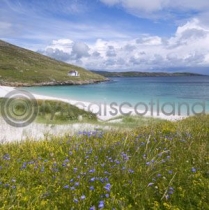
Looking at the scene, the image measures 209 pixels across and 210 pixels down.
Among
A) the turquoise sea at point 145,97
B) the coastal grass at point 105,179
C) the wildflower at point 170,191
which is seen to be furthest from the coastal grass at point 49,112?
the wildflower at point 170,191

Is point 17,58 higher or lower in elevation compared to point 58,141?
higher

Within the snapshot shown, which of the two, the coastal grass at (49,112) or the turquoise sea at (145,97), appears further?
the turquoise sea at (145,97)

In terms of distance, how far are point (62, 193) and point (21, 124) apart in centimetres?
1728

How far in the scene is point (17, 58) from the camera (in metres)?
186

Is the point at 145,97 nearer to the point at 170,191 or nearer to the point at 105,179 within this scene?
the point at 105,179

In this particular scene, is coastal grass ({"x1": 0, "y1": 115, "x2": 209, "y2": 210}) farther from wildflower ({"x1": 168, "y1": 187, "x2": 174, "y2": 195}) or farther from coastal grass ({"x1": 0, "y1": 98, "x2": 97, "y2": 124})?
coastal grass ({"x1": 0, "y1": 98, "x2": 97, "y2": 124})

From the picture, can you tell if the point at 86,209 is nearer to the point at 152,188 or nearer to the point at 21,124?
the point at 152,188

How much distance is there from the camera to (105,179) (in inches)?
205

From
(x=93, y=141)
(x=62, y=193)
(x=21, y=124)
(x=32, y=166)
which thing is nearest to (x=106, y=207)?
(x=62, y=193)

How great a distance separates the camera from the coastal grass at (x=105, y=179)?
181 inches

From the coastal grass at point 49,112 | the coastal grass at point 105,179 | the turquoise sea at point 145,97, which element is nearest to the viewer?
the coastal grass at point 105,179

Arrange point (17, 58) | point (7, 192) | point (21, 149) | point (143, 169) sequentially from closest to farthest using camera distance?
point (7, 192) → point (143, 169) → point (21, 149) → point (17, 58)

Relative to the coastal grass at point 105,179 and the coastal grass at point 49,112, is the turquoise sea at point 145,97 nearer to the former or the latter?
the coastal grass at point 49,112

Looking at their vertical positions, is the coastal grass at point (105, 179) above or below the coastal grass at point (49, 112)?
above
